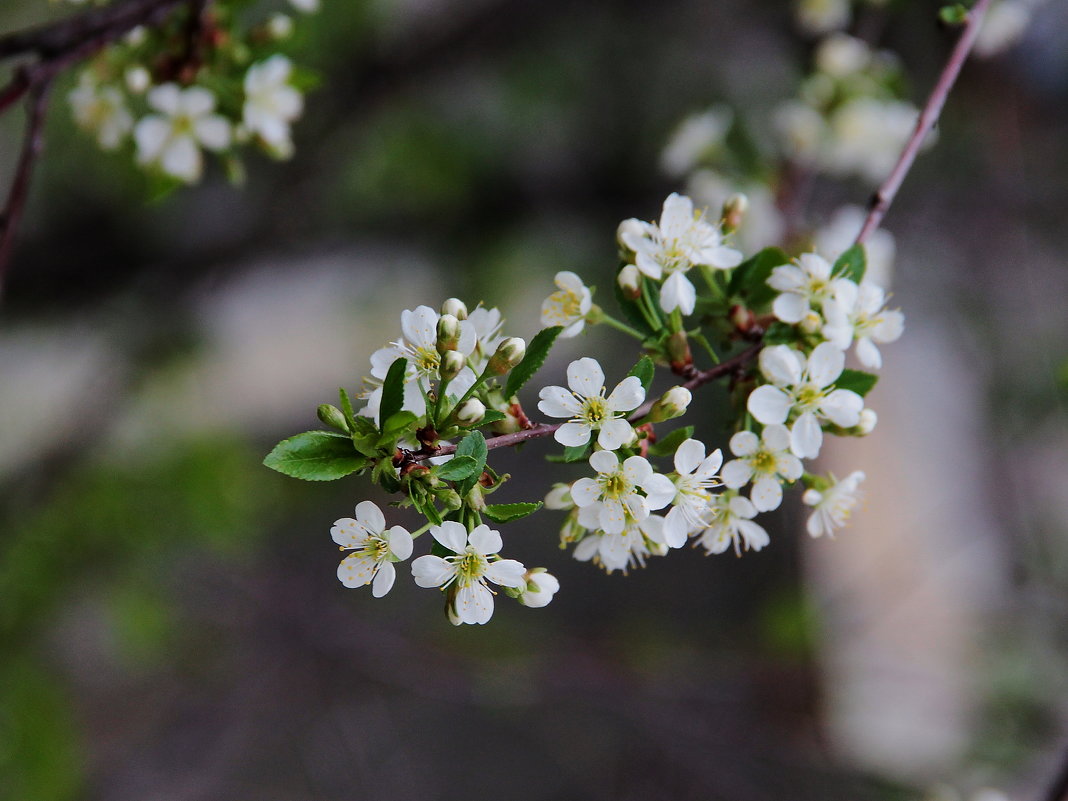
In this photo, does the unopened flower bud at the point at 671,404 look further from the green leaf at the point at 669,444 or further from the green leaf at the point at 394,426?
the green leaf at the point at 394,426

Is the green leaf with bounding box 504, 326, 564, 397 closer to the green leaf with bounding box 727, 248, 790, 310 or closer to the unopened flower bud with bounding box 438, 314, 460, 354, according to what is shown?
the unopened flower bud with bounding box 438, 314, 460, 354

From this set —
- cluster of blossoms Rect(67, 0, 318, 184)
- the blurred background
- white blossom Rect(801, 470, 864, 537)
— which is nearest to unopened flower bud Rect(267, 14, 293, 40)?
cluster of blossoms Rect(67, 0, 318, 184)

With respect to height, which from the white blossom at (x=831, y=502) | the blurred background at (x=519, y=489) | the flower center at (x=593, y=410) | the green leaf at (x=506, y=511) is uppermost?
the flower center at (x=593, y=410)

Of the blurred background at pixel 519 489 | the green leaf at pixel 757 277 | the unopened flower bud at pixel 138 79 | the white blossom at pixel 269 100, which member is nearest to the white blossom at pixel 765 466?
the green leaf at pixel 757 277

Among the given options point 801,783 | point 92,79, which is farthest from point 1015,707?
point 92,79

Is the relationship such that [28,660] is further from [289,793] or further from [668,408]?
[668,408]

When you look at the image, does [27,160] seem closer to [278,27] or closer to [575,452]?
[278,27]
